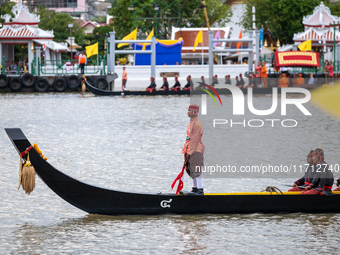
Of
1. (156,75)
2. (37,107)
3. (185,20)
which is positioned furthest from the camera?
(185,20)

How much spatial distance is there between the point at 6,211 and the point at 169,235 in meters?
3.25

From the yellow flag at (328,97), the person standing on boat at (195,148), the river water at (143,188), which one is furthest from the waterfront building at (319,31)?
the person standing on boat at (195,148)

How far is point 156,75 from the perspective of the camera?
52.2m

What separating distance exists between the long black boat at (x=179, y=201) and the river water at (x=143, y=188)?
138mm

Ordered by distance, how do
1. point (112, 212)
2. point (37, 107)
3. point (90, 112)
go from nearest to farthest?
point (112, 212) → point (90, 112) → point (37, 107)

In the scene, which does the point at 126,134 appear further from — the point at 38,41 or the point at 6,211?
the point at 38,41

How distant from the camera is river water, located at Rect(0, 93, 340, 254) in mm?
10406

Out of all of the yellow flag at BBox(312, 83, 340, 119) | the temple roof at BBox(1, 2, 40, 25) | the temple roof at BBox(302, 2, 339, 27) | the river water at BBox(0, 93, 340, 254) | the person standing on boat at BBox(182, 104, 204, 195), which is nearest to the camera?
the river water at BBox(0, 93, 340, 254)

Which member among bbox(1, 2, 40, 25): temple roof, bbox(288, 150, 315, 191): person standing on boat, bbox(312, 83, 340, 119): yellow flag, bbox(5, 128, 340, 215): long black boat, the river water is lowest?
the river water

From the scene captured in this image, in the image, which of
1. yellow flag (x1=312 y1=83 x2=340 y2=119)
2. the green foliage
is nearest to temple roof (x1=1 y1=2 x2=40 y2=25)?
the green foliage

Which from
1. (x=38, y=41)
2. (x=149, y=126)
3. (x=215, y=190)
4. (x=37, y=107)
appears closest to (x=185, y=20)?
(x=38, y=41)

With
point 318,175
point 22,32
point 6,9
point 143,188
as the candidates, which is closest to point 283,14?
point 22,32

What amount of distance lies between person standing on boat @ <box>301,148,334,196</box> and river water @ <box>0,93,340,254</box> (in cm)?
44

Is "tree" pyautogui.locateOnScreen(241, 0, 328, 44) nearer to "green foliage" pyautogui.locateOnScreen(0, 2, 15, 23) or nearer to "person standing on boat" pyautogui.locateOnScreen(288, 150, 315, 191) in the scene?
"green foliage" pyautogui.locateOnScreen(0, 2, 15, 23)
